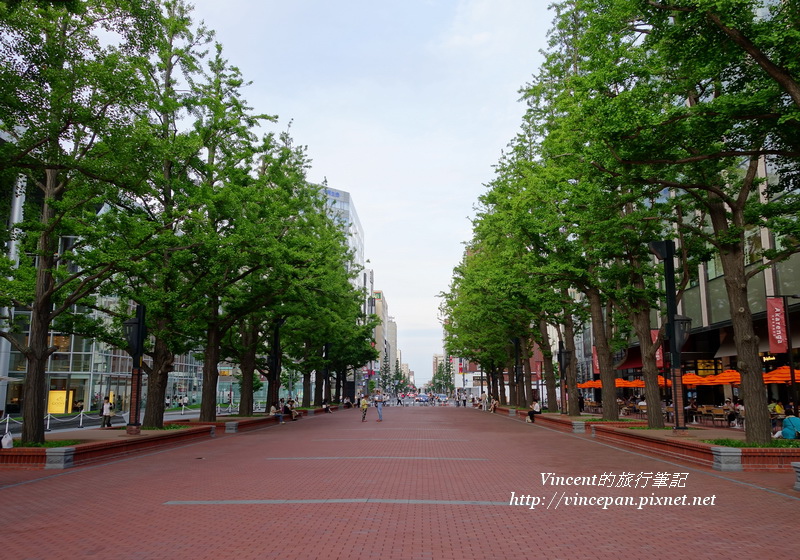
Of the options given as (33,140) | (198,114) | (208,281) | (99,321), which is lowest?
(99,321)

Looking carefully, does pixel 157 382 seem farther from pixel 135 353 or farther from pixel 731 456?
pixel 731 456

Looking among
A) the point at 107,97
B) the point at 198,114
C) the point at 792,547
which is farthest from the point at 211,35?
the point at 792,547

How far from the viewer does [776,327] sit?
21219 millimetres

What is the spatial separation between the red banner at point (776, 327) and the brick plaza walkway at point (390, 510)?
366 inches

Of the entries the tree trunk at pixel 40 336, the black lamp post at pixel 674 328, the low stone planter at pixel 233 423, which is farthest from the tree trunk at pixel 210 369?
the black lamp post at pixel 674 328

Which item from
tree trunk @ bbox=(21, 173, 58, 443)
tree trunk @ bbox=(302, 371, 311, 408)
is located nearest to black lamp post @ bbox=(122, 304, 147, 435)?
tree trunk @ bbox=(21, 173, 58, 443)

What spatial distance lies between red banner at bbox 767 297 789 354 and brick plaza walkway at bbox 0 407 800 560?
30.5ft

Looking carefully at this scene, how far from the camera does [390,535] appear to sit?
7352 mm

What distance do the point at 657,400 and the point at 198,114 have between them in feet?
64.5

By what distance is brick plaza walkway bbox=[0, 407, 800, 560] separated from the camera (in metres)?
6.79

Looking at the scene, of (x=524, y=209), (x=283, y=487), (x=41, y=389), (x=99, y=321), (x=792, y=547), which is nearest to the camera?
(x=792, y=547)

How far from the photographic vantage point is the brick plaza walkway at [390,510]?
267 inches

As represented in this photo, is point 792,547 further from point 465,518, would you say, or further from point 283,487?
Result: point 283,487

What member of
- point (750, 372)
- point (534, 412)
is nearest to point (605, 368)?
point (534, 412)
